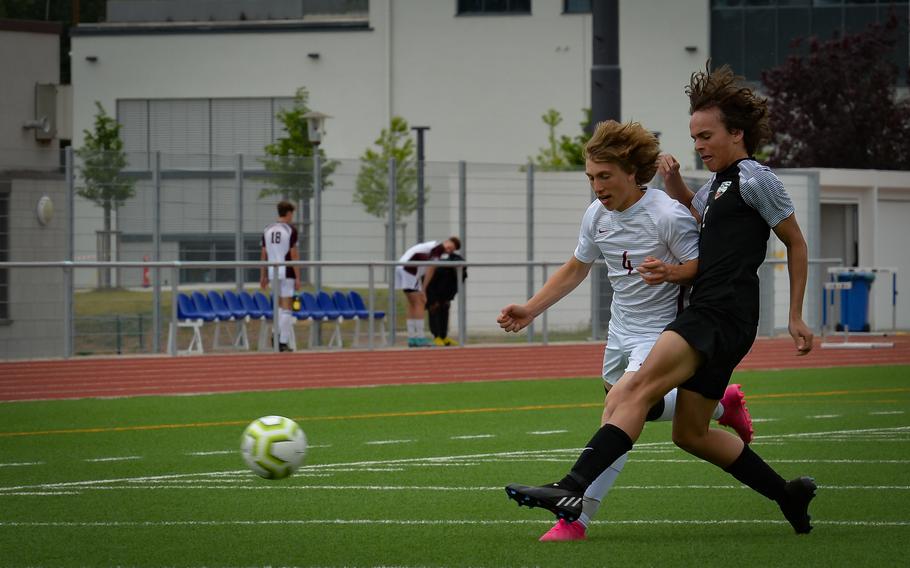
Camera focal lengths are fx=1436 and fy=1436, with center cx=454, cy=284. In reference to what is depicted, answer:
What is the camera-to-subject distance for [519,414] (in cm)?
1291

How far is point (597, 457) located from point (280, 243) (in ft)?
50.8

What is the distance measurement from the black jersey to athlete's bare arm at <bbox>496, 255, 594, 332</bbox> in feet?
2.44

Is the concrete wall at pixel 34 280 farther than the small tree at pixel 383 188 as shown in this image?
No

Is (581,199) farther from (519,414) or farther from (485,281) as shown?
(519,414)

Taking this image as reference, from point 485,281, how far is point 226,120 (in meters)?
28.5

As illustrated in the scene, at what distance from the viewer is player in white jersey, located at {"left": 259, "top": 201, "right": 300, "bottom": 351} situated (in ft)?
67.7

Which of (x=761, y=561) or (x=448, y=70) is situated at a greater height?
(x=448, y=70)

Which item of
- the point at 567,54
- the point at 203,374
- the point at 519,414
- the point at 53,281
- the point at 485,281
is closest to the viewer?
the point at 519,414

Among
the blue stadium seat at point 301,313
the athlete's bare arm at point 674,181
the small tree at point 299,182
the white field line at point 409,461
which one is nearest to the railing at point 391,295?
the blue stadium seat at point 301,313

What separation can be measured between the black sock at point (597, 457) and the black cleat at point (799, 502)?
85 cm

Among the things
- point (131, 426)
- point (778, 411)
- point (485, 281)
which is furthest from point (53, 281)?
point (778, 411)

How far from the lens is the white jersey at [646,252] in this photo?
249 inches

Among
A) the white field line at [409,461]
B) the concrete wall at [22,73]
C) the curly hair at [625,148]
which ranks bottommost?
the white field line at [409,461]

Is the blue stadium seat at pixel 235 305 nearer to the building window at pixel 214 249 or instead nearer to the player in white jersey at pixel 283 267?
the player in white jersey at pixel 283 267
